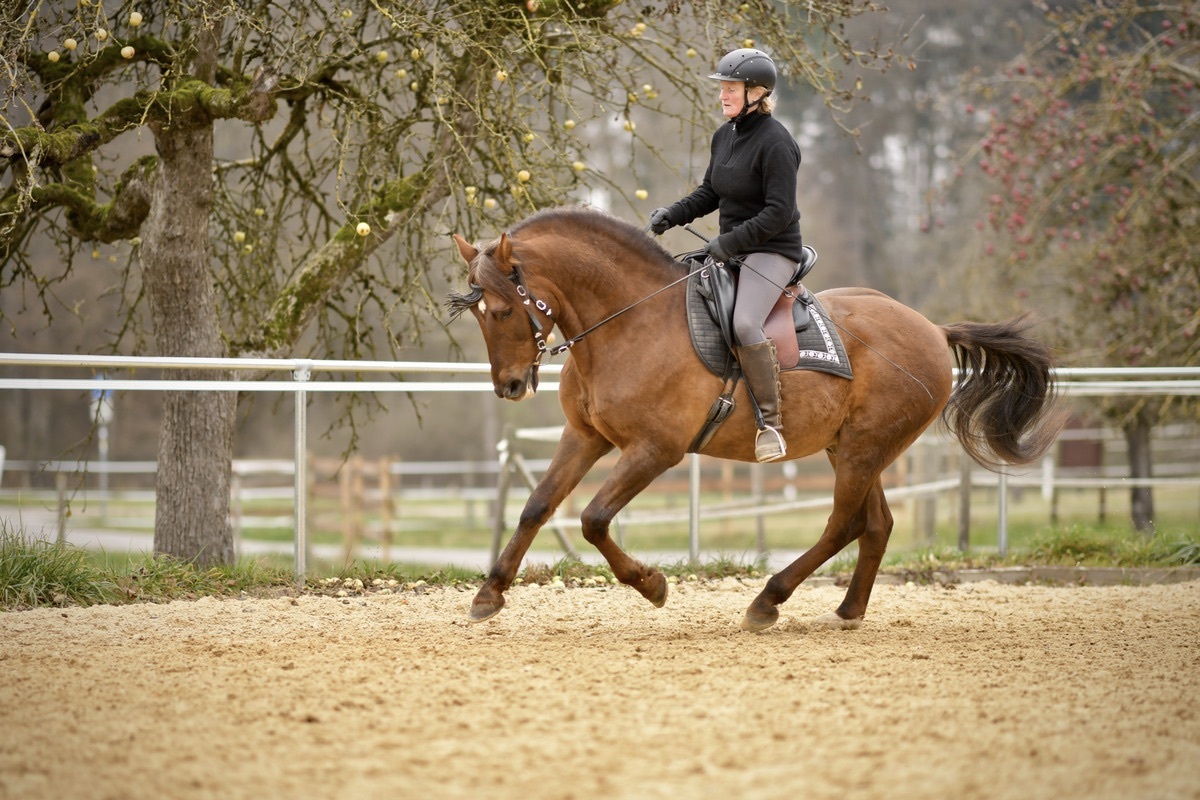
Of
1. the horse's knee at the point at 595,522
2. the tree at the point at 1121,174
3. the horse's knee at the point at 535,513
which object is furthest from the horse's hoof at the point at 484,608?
the tree at the point at 1121,174

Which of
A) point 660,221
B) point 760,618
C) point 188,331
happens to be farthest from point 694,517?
point 188,331

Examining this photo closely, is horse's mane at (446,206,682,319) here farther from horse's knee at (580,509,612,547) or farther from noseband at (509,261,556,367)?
horse's knee at (580,509,612,547)

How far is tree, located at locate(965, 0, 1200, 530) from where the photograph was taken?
11773 mm

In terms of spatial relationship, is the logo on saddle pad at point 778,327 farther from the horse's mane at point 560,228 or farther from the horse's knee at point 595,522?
the horse's knee at point 595,522

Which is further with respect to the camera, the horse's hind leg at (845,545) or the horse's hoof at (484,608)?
the horse's hind leg at (845,545)

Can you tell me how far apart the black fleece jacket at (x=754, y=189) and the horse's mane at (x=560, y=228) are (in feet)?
0.94

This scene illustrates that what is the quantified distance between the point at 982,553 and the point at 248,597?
5.89m

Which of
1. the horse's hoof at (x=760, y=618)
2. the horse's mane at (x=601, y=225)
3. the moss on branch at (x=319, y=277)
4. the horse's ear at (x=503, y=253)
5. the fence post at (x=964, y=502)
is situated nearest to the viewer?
the horse's ear at (x=503, y=253)

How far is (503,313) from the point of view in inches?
206

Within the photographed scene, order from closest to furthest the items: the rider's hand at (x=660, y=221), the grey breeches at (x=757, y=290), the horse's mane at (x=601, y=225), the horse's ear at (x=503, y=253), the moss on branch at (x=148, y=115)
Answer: the horse's ear at (x=503, y=253)
the grey breeches at (x=757, y=290)
the horse's mane at (x=601, y=225)
the rider's hand at (x=660, y=221)
the moss on branch at (x=148, y=115)

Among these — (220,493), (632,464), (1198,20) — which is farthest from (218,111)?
(1198,20)

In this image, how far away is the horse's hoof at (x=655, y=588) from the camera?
5.61m

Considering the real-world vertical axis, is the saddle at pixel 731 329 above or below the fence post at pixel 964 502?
above

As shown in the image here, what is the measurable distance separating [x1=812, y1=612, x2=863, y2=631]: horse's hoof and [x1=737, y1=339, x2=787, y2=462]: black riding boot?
106 centimetres
